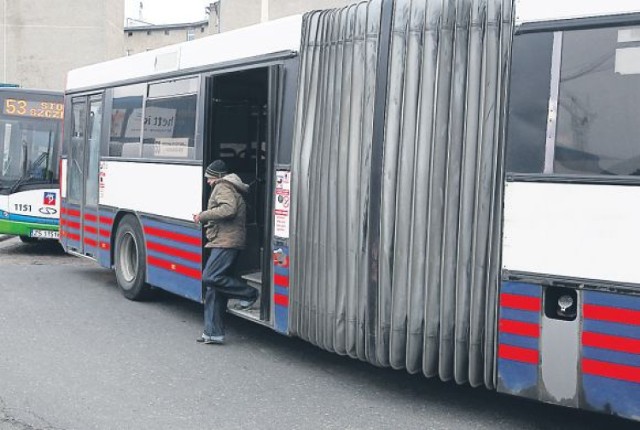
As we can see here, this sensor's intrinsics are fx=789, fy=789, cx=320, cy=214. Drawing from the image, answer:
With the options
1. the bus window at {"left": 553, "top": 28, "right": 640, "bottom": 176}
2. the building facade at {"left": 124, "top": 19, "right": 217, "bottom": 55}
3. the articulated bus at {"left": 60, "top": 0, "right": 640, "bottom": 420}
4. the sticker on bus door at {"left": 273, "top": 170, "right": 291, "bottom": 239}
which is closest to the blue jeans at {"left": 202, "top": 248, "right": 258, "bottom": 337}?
the articulated bus at {"left": 60, "top": 0, "right": 640, "bottom": 420}

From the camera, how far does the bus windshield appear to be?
1356cm

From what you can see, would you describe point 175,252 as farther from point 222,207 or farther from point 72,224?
point 72,224

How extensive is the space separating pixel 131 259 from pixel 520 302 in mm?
5915

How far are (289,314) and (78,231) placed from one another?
5.36 m

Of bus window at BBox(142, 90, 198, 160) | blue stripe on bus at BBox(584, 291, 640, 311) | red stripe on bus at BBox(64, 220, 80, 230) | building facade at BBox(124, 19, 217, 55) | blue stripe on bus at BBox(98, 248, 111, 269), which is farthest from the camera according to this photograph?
building facade at BBox(124, 19, 217, 55)

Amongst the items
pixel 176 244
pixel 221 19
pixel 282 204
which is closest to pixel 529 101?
pixel 282 204

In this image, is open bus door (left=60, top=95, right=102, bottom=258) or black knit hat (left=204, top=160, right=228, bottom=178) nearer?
black knit hat (left=204, top=160, right=228, bottom=178)

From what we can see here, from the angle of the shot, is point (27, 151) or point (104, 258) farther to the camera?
point (27, 151)

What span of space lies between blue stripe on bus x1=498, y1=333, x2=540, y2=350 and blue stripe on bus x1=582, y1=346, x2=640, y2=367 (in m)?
0.31

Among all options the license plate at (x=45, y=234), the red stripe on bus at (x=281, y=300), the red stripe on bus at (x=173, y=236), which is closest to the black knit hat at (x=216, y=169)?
the red stripe on bus at (x=173, y=236)

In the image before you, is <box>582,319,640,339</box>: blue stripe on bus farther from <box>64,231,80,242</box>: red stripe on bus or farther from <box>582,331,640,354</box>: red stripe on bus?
<box>64,231,80,242</box>: red stripe on bus

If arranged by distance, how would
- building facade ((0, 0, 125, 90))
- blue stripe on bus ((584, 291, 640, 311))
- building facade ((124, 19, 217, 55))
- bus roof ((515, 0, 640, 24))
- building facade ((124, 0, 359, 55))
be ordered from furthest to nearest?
building facade ((124, 19, 217, 55))
building facade ((0, 0, 125, 90))
building facade ((124, 0, 359, 55))
bus roof ((515, 0, 640, 24))
blue stripe on bus ((584, 291, 640, 311))

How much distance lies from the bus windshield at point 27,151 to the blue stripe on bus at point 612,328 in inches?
433

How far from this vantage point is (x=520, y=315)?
492cm
